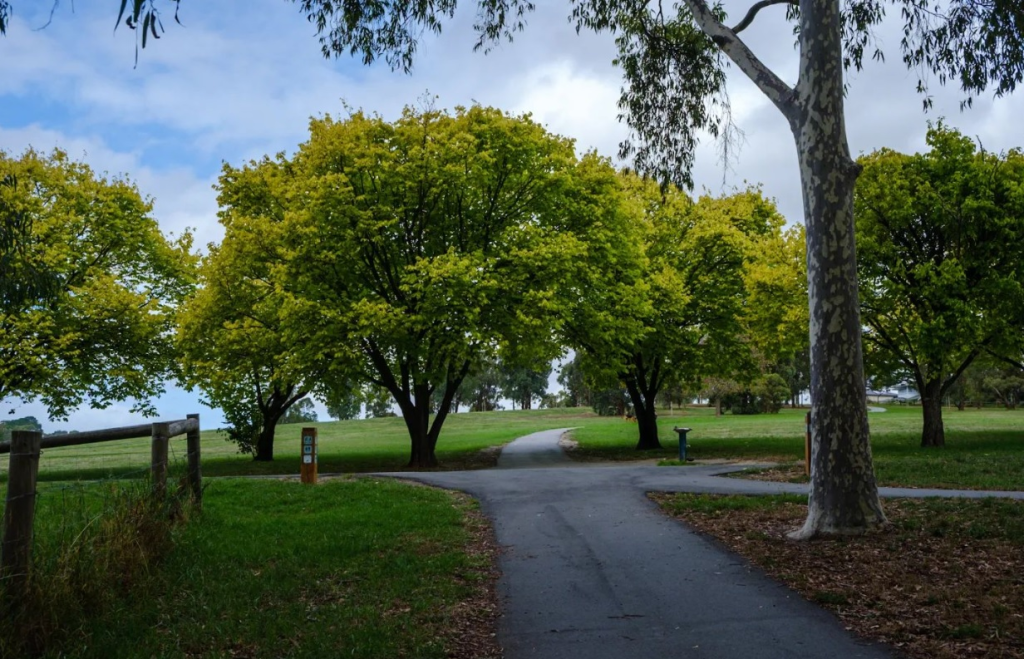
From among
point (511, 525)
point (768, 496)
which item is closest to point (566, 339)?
point (768, 496)

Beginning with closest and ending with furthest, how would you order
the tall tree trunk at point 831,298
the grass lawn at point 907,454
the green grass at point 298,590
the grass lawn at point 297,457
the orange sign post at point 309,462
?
1. the green grass at point 298,590
2. the tall tree trunk at point 831,298
3. the grass lawn at point 907,454
4. the orange sign post at point 309,462
5. the grass lawn at point 297,457

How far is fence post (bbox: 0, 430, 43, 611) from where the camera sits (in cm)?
547

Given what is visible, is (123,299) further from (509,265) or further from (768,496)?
(768,496)

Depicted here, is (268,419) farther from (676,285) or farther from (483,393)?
(483,393)

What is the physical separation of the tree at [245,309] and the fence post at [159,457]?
13.0m

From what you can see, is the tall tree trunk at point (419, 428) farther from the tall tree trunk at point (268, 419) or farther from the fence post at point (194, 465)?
the fence post at point (194, 465)

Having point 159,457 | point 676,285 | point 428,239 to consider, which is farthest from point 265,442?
point 159,457

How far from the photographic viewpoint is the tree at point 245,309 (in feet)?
79.0

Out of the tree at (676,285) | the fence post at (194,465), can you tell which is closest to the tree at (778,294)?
the tree at (676,285)

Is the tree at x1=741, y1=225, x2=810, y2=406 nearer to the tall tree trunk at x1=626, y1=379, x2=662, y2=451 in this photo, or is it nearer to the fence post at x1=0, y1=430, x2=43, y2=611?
the tall tree trunk at x1=626, y1=379, x2=662, y2=451

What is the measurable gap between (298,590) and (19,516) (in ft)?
8.32

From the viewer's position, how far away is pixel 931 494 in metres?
12.6

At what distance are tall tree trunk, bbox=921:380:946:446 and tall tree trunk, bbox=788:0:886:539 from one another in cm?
1902

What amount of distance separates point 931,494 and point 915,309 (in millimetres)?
14400
